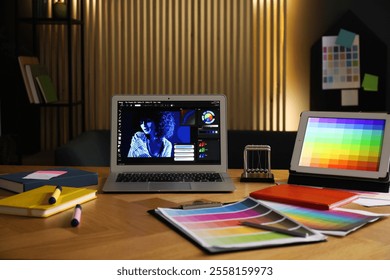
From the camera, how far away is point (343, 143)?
1.95 m

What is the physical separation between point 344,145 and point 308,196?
13.1 inches

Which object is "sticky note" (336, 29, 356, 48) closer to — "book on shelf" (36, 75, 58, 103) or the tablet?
"book on shelf" (36, 75, 58, 103)

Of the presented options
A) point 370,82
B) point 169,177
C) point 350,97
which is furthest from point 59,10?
point 169,177

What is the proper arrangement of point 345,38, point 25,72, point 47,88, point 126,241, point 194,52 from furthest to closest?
point 194,52 → point 345,38 → point 47,88 → point 25,72 → point 126,241

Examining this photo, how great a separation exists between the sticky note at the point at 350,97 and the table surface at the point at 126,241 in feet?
9.66

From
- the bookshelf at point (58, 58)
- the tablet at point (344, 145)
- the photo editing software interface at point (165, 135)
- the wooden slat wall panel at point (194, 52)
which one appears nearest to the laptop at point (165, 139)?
the photo editing software interface at point (165, 135)

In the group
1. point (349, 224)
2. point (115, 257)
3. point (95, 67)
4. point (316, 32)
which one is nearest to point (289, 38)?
point (316, 32)

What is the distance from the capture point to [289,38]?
4.55 metres

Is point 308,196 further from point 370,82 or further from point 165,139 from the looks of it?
point 370,82

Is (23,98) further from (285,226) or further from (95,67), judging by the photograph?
(285,226)

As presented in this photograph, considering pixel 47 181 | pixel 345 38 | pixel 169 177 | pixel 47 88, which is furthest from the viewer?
pixel 345 38

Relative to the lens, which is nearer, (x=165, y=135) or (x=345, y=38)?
(x=165, y=135)

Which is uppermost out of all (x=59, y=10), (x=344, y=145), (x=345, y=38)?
(x=59, y=10)

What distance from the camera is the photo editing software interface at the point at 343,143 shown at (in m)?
1.91
